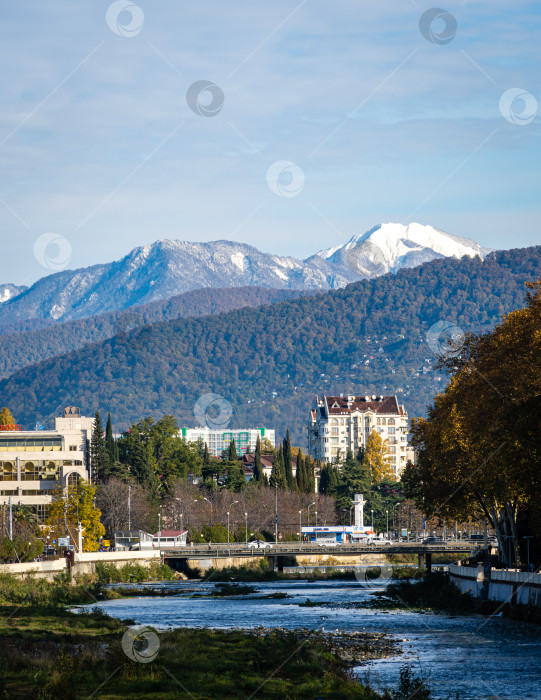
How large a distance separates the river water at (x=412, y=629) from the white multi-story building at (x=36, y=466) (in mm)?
39466

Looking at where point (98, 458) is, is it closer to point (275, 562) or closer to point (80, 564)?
point (275, 562)

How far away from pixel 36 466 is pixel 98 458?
1584 centimetres

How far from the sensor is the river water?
149 feet

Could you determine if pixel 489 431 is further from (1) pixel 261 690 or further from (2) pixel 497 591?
(1) pixel 261 690

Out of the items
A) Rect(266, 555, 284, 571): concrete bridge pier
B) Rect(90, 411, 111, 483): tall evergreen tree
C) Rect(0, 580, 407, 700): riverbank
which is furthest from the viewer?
Rect(90, 411, 111, 483): tall evergreen tree

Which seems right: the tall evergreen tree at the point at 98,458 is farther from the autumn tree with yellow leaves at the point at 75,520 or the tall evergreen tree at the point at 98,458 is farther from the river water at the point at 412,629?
the river water at the point at 412,629

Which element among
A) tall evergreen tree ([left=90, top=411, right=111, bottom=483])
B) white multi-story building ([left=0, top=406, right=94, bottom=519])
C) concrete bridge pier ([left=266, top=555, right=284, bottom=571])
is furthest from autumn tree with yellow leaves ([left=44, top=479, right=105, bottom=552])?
tall evergreen tree ([left=90, top=411, right=111, bottom=483])

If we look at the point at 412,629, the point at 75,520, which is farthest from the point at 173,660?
the point at 75,520

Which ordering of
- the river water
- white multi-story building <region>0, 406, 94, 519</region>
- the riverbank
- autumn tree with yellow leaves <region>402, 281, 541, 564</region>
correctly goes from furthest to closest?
white multi-story building <region>0, 406, 94, 519</region>, autumn tree with yellow leaves <region>402, 281, 541, 564</region>, the river water, the riverbank

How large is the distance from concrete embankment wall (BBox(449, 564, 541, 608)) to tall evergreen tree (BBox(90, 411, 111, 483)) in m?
76.8

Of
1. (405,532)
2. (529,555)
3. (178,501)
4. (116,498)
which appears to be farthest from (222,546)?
(529,555)

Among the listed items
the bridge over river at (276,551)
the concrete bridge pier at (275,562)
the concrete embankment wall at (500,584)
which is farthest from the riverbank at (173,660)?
the concrete bridge pier at (275,562)

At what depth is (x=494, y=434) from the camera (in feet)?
211

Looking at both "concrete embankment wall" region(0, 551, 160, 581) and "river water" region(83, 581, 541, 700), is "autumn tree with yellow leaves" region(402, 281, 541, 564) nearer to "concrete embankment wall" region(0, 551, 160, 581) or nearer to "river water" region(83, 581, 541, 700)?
"river water" region(83, 581, 541, 700)
